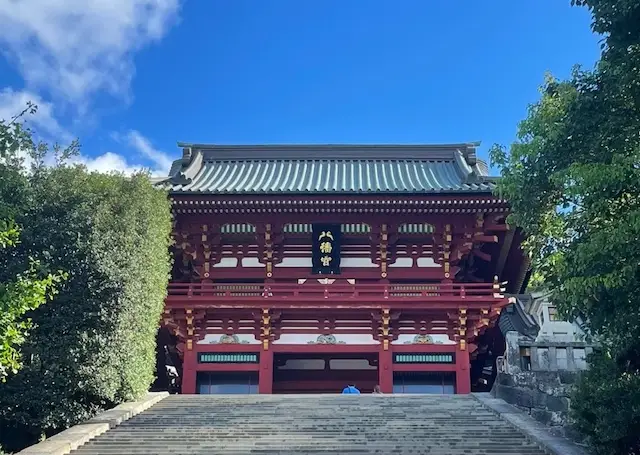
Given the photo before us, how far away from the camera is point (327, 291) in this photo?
17.8m

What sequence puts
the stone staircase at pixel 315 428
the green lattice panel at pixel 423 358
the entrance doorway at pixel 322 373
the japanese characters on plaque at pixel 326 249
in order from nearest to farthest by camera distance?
1. the stone staircase at pixel 315 428
2. the green lattice panel at pixel 423 358
3. the japanese characters on plaque at pixel 326 249
4. the entrance doorway at pixel 322 373

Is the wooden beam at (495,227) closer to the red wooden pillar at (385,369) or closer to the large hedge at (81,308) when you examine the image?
the red wooden pillar at (385,369)

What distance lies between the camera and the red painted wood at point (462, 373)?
1756 cm

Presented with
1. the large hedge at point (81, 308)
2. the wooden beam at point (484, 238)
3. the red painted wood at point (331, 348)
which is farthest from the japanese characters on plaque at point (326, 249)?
the large hedge at point (81, 308)

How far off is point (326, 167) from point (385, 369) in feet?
28.1

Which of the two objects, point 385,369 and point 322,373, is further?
point 322,373

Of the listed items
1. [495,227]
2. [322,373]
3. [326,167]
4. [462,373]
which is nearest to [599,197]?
[495,227]

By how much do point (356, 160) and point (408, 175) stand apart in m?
2.93

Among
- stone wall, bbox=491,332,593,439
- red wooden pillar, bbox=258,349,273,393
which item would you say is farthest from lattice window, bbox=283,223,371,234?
stone wall, bbox=491,332,593,439

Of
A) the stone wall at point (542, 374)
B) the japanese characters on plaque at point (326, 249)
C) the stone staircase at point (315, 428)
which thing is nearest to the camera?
the stone staircase at point (315, 428)

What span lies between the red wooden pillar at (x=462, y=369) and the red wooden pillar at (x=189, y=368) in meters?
7.26

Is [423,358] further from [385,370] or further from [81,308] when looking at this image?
[81,308]

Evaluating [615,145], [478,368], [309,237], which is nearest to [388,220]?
[309,237]

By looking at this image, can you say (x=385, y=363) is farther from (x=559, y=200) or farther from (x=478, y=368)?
(x=559, y=200)
